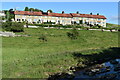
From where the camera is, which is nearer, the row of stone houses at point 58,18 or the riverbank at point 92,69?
the riverbank at point 92,69

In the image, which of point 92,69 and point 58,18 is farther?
point 58,18

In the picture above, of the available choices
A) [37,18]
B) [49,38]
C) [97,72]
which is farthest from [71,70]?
[37,18]

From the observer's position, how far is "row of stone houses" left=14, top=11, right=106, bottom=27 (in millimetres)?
104500

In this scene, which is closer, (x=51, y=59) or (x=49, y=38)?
(x=51, y=59)

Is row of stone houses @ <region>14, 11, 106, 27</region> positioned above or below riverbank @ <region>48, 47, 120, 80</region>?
above

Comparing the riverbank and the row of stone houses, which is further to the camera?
the row of stone houses

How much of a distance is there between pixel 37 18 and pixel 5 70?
261 ft

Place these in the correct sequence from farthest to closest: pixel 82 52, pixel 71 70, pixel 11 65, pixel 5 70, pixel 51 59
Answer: pixel 82 52 < pixel 51 59 < pixel 71 70 < pixel 11 65 < pixel 5 70

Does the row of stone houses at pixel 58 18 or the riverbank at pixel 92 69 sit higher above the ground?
the row of stone houses at pixel 58 18

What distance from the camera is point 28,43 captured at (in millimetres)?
51281

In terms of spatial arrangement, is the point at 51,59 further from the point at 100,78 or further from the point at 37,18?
the point at 37,18

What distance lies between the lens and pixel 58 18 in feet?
357

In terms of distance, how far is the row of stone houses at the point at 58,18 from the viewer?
343ft

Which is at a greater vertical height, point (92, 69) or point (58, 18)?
point (58, 18)
